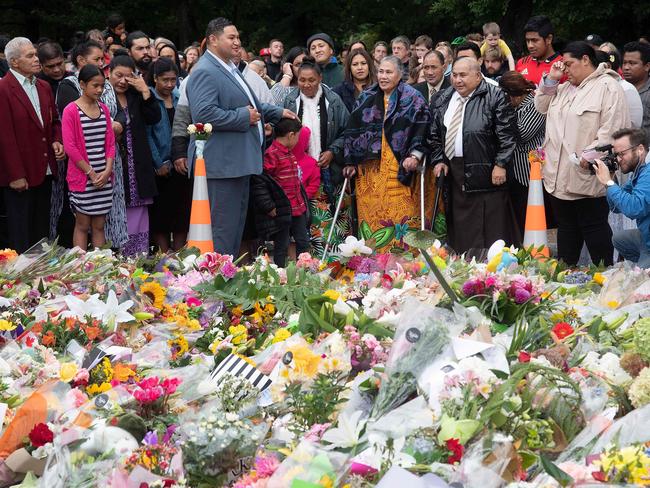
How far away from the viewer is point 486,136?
302 inches

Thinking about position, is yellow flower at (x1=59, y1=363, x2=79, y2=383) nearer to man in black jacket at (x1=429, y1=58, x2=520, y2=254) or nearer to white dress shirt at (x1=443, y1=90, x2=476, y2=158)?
man in black jacket at (x1=429, y1=58, x2=520, y2=254)

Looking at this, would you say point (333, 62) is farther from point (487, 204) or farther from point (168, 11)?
point (168, 11)

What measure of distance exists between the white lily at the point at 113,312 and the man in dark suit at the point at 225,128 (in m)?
3.04

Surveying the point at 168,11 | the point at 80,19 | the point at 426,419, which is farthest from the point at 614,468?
the point at 168,11

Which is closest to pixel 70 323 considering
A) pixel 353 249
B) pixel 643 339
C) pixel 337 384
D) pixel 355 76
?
pixel 337 384

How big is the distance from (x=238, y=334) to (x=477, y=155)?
3.90 meters

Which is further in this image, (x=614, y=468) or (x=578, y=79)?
(x=578, y=79)

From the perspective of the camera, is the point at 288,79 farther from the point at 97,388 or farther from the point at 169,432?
the point at 169,432

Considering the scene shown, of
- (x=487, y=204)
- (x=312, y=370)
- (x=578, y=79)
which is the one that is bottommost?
(x=487, y=204)

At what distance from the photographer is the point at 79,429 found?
3154mm

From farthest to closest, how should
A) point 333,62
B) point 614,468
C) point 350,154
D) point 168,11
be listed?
point 168,11 → point 333,62 → point 350,154 → point 614,468

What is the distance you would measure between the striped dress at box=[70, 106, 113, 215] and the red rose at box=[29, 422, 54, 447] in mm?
4541

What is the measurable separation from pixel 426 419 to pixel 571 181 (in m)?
4.65

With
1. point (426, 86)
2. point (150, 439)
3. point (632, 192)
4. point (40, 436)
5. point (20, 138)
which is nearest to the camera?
point (150, 439)
